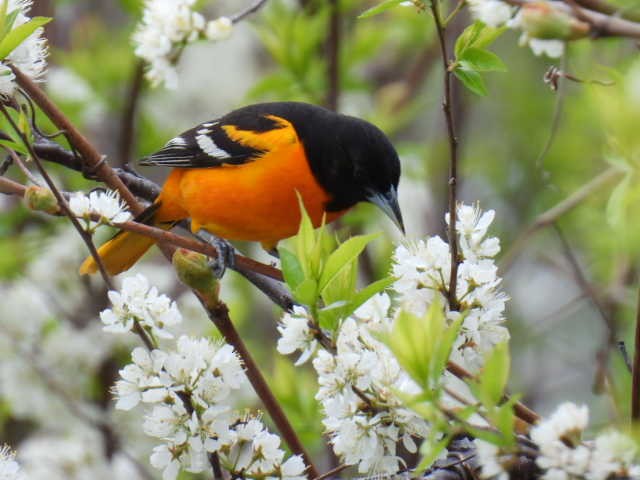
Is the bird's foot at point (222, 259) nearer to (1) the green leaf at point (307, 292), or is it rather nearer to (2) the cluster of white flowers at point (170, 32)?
(2) the cluster of white flowers at point (170, 32)

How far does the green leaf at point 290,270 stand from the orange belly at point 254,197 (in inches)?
50.3

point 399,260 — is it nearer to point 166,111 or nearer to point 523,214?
point 523,214

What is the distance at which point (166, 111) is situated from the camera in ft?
21.0

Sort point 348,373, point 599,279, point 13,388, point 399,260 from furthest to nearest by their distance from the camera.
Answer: point 599,279 → point 13,388 → point 399,260 → point 348,373

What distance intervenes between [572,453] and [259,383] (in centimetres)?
65

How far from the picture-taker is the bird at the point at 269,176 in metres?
2.92

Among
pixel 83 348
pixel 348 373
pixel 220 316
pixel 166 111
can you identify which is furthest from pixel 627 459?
pixel 166 111

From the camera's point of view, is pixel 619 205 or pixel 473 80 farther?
pixel 473 80

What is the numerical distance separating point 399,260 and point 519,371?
3.70 m

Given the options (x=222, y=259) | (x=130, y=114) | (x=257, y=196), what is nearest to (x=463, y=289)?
(x=222, y=259)

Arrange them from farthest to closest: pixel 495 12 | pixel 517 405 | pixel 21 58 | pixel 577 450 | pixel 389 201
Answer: pixel 389 201 → pixel 21 58 → pixel 517 405 → pixel 495 12 → pixel 577 450

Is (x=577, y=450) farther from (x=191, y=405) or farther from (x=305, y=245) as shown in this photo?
(x=191, y=405)

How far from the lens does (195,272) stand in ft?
5.89

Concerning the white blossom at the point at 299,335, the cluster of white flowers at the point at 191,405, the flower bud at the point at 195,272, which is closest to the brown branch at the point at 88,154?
the flower bud at the point at 195,272
